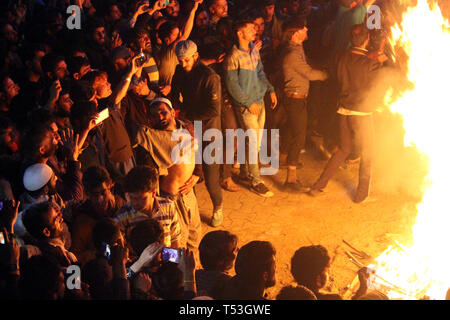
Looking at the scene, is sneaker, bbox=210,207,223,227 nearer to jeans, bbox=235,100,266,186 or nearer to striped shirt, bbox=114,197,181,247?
jeans, bbox=235,100,266,186

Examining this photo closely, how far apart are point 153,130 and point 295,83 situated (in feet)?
10.1

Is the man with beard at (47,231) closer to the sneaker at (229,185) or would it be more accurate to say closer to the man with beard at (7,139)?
the man with beard at (7,139)

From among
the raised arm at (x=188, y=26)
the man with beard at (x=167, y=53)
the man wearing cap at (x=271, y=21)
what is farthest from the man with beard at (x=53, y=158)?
the man wearing cap at (x=271, y=21)

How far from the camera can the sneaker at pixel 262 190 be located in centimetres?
779

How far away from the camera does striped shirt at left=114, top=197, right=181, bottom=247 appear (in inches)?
181

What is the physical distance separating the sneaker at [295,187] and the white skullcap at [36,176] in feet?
14.1

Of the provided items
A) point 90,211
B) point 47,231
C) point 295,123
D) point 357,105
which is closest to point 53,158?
point 90,211

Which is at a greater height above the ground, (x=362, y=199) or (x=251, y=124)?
(x=251, y=124)

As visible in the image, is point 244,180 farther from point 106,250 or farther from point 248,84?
point 106,250

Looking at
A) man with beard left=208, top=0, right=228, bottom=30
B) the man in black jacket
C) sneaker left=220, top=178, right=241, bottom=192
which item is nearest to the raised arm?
man with beard left=208, top=0, right=228, bottom=30

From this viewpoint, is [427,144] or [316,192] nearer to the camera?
[427,144]

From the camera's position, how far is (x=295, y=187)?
8.01m

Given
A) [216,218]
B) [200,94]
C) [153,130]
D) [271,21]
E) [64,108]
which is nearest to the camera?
[153,130]
